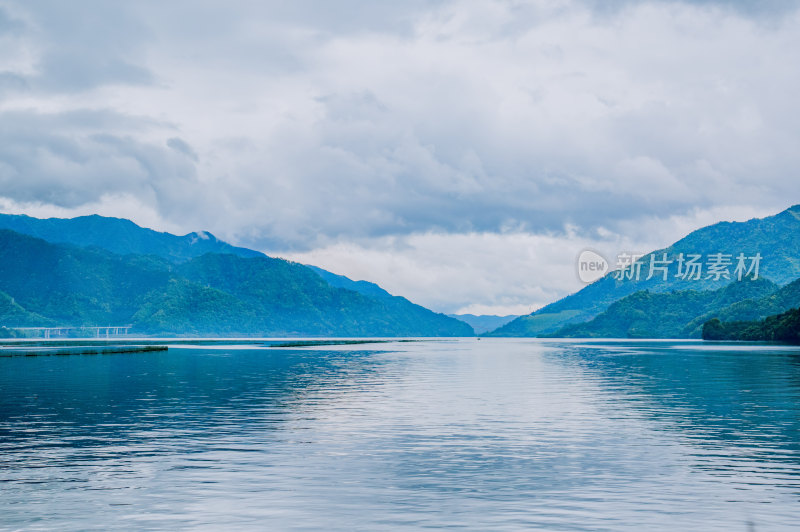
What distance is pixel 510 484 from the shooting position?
3303 cm

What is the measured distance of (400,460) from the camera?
39.2m

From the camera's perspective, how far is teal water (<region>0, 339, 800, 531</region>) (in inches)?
1088

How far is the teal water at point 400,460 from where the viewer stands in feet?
90.7

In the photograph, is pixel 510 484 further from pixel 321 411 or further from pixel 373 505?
pixel 321 411

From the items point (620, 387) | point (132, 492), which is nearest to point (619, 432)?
point (132, 492)

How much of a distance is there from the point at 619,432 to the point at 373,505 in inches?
981

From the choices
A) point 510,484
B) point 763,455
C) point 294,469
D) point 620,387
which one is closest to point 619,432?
point 763,455

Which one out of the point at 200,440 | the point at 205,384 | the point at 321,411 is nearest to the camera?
the point at 200,440

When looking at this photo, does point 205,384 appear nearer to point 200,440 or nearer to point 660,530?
point 200,440

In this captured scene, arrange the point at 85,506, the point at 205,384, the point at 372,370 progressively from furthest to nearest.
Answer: the point at 372,370 → the point at 205,384 → the point at 85,506

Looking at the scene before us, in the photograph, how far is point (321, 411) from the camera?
62844 millimetres

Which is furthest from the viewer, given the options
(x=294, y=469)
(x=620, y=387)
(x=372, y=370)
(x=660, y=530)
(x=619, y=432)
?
(x=372, y=370)

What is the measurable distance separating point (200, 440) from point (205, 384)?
163 feet

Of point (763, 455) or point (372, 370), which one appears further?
point (372, 370)
